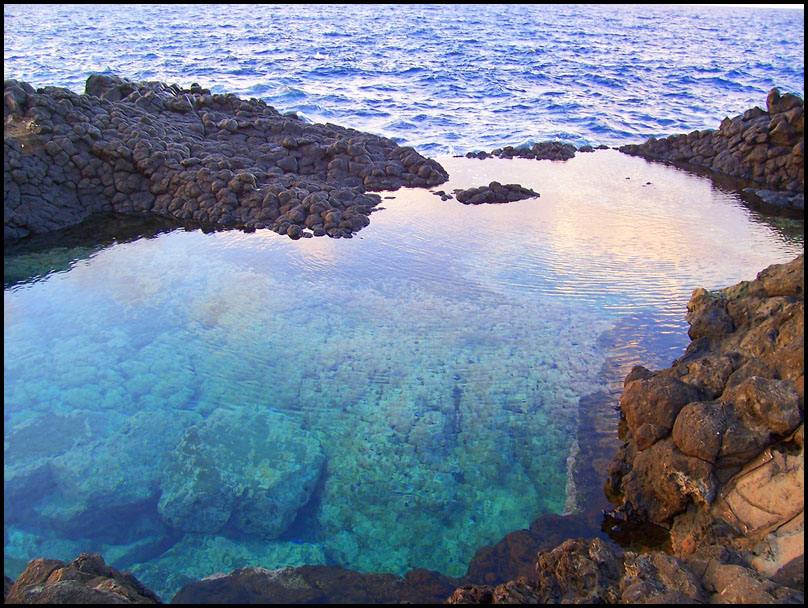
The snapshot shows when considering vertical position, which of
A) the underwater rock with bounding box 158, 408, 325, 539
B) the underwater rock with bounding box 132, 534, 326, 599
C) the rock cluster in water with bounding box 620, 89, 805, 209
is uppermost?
the rock cluster in water with bounding box 620, 89, 805, 209

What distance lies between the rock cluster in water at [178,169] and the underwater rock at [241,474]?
6.58 m

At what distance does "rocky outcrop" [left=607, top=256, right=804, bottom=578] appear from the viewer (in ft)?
19.0

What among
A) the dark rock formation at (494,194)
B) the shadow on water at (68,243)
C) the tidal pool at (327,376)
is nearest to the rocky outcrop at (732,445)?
the tidal pool at (327,376)

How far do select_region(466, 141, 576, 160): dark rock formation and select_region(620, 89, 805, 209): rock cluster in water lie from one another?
306cm

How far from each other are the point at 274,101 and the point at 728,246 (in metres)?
21.2

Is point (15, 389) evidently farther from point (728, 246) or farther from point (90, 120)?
point (728, 246)

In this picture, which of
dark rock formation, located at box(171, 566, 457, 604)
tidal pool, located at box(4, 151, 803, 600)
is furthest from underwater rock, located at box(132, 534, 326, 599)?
dark rock formation, located at box(171, 566, 457, 604)

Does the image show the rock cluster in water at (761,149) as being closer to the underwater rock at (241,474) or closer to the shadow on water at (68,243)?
the underwater rock at (241,474)

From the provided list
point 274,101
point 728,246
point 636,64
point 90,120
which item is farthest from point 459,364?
point 636,64

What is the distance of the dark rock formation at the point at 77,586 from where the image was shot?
15.2ft

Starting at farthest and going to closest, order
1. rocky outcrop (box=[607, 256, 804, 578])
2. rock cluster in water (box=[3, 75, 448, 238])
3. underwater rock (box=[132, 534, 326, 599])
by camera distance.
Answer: rock cluster in water (box=[3, 75, 448, 238]) < underwater rock (box=[132, 534, 326, 599]) < rocky outcrop (box=[607, 256, 804, 578])

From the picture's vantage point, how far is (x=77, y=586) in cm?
474

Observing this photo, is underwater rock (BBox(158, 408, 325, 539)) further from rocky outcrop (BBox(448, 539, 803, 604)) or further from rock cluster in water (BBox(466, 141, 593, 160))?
rock cluster in water (BBox(466, 141, 593, 160))

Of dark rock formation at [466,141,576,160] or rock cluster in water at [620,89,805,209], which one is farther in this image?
dark rock formation at [466,141,576,160]
